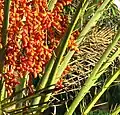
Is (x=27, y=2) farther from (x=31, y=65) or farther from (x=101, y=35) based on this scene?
(x=101, y=35)

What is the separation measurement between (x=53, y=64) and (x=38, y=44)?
20cm

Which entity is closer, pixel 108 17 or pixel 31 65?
pixel 31 65

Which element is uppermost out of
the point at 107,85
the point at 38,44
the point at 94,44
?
the point at 94,44

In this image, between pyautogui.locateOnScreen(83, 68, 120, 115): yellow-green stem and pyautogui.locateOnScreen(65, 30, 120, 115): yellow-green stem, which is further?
pyautogui.locateOnScreen(83, 68, 120, 115): yellow-green stem

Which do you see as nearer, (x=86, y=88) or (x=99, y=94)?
(x=86, y=88)

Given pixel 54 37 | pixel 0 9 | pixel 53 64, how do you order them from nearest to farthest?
pixel 0 9, pixel 53 64, pixel 54 37

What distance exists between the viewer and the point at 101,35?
5414mm

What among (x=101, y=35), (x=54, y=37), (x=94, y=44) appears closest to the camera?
(x=54, y=37)

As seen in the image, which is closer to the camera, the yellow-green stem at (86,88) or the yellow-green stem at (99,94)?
the yellow-green stem at (86,88)

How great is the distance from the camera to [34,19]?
214 centimetres

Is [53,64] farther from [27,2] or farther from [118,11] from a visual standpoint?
[118,11]

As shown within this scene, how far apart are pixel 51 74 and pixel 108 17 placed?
4.48 m

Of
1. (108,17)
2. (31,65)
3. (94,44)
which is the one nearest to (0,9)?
(31,65)

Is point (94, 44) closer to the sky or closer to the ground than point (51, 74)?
closer to the sky
